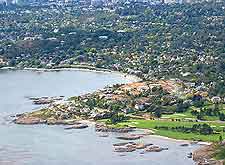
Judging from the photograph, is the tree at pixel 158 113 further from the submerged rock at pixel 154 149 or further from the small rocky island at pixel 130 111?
the submerged rock at pixel 154 149

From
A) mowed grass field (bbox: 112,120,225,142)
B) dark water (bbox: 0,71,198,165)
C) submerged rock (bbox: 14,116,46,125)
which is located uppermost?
mowed grass field (bbox: 112,120,225,142)

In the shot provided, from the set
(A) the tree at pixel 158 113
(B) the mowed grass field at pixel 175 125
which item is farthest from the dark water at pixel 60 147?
(A) the tree at pixel 158 113

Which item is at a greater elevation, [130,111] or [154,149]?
[130,111]

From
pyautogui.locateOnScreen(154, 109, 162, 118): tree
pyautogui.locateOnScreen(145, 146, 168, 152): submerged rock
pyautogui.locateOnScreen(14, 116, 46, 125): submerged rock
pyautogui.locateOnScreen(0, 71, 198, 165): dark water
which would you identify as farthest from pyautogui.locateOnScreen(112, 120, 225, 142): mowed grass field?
pyautogui.locateOnScreen(14, 116, 46, 125): submerged rock

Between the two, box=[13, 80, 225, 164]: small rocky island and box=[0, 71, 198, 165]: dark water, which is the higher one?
box=[13, 80, 225, 164]: small rocky island

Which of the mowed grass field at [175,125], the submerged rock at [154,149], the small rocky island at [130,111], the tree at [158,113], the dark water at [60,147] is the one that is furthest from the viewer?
the tree at [158,113]

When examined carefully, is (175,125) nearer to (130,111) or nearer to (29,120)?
(130,111)

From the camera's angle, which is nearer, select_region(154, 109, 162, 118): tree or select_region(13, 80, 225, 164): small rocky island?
select_region(13, 80, 225, 164): small rocky island

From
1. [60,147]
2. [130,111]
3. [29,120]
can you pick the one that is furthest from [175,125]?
[29,120]

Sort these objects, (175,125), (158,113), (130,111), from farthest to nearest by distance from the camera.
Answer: (130,111), (158,113), (175,125)

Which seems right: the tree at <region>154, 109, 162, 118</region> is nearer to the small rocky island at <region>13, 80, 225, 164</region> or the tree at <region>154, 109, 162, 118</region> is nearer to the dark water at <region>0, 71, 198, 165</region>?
the small rocky island at <region>13, 80, 225, 164</region>

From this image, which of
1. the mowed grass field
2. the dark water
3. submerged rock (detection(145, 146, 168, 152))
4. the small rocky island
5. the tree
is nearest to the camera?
the dark water

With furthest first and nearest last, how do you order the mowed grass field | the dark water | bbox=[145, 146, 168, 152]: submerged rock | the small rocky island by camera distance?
1. the small rocky island
2. the mowed grass field
3. bbox=[145, 146, 168, 152]: submerged rock
4. the dark water
